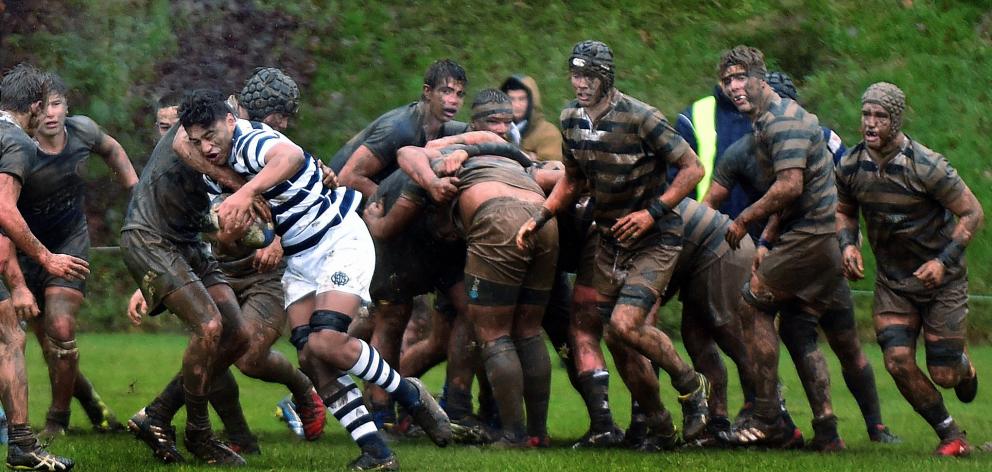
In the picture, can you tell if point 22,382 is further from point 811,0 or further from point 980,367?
point 811,0

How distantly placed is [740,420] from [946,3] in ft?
26.3

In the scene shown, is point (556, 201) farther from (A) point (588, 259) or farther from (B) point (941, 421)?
(B) point (941, 421)

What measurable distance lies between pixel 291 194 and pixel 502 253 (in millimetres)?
1300

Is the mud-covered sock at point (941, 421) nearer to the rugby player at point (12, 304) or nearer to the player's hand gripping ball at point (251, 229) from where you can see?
the player's hand gripping ball at point (251, 229)

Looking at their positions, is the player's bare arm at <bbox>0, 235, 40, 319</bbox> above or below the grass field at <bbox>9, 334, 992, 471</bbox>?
above

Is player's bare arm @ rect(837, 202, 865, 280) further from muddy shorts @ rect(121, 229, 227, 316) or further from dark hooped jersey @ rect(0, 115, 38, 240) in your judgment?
dark hooped jersey @ rect(0, 115, 38, 240)

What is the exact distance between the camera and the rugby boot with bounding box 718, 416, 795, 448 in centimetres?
932

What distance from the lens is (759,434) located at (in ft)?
30.6

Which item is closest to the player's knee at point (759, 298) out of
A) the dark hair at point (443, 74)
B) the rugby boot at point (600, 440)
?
the rugby boot at point (600, 440)

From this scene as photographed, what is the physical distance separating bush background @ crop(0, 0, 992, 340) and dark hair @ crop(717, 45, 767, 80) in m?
5.39

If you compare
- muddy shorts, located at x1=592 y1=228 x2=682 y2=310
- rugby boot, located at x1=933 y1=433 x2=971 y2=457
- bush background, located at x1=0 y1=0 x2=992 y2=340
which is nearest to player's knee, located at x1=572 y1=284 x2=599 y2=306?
muddy shorts, located at x1=592 y1=228 x2=682 y2=310

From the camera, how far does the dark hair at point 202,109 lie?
820cm

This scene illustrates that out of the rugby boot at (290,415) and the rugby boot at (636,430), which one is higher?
the rugby boot at (636,430)

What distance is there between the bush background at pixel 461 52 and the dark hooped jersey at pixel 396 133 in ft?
15.9
